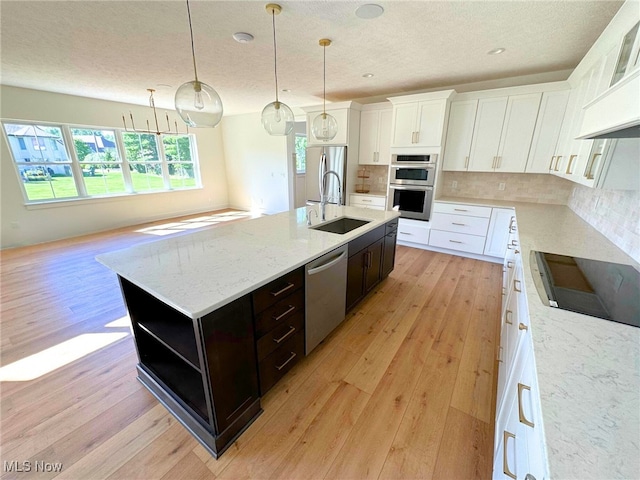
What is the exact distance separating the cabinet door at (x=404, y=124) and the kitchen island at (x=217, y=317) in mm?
2755

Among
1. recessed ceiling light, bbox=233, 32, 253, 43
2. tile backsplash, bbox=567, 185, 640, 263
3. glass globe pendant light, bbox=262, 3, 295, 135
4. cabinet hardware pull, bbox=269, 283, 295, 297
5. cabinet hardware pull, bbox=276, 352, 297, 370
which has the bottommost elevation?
cabinet hardware pull, bbox=276, 352, 297, 370

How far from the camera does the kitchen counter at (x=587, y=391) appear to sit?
1.72ft

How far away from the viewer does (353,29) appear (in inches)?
89.0

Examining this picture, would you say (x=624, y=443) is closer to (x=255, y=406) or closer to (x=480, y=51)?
(x=255, y=406)

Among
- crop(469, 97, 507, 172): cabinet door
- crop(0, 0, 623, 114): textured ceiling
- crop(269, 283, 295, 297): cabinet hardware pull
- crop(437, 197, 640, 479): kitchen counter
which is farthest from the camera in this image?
crop(469, 97, 507, 172): cabinet door

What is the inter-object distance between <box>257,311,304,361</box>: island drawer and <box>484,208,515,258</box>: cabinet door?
10.4ft

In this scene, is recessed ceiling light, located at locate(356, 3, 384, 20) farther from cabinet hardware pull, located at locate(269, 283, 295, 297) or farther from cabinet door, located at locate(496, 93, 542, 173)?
cabinet door, located at locate(496, 93, 542, 173)

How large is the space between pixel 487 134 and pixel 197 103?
145 inches

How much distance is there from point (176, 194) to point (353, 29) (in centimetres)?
581

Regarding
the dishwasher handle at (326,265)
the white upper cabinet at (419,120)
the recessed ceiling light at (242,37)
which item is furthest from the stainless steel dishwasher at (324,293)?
the white upper cabinet at (419,120)

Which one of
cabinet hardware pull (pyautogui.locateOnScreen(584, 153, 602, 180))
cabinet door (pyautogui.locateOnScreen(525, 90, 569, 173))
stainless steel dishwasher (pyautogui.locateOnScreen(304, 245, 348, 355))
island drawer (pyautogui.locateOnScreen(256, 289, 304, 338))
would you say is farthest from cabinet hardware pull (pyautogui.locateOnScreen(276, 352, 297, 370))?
cabinet door (pyautogui.locateOnScreen(525, 90, 569, 173))

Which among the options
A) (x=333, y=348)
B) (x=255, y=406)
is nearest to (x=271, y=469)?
(x=255, y=406)

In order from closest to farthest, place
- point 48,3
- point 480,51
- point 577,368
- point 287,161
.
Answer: point 577,368 < point 48,3 < point 480,51 < point 287,161

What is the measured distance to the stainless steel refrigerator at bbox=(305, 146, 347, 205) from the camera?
454 cm
